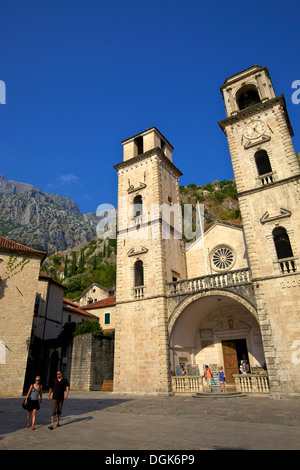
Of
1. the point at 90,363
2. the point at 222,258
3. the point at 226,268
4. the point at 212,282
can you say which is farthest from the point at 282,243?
the point at 90,363

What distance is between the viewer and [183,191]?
88.5 m

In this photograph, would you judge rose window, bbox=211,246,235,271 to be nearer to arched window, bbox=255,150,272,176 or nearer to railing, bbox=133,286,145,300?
railing, bbox=133,286,145,300

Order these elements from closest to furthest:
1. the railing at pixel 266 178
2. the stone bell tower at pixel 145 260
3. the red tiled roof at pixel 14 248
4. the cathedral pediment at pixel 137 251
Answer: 1. the railing at pixel 266 178
2. the stone bell tower at pixel 145 260
3. the cathedral pediment at pixel 137 251
4. the red tiled roof at pixel 14 248

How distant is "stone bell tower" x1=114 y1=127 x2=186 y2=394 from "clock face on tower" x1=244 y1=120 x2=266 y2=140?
6.54 metres

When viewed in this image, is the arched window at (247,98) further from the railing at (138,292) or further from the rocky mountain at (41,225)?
the rocky mountain at (41,225)

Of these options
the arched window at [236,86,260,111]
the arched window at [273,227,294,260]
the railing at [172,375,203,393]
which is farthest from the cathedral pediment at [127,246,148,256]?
the arched window at [236,86,260,111]

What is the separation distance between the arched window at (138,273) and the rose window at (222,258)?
5.40 m

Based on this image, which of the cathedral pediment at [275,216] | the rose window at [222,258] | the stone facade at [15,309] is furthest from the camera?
the rose window at [222,258]

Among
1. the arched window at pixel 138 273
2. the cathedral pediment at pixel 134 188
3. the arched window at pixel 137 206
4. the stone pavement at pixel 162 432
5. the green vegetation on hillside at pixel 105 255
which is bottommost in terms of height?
the stone pavement at pixel 162 432

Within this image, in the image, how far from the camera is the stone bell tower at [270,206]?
14188mm

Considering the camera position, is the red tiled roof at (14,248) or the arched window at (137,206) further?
the arched window at (137,206)

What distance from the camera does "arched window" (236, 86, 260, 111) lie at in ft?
71.2

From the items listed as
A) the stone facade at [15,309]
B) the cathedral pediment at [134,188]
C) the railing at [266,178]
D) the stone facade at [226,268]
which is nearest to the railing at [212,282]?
the stone facade at [226,268]

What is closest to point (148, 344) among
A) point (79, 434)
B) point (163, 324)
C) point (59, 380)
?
point (163, 324)
